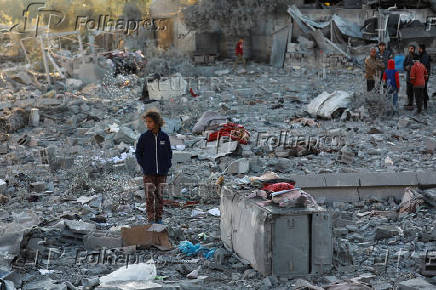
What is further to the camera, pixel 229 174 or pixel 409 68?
pixel 409 68

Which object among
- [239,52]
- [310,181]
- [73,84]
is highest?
[239,52]

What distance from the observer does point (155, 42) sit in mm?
27156

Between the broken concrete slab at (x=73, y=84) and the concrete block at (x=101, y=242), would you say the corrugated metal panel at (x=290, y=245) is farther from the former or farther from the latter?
the broken concrete slab at (x=73, y=84)

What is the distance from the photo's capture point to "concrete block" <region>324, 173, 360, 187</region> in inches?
297

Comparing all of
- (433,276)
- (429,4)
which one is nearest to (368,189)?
(433,276)

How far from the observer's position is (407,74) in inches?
516

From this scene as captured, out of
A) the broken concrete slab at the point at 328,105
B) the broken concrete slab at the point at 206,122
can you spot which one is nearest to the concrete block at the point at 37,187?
the broken concrete slab at the point at 206,122

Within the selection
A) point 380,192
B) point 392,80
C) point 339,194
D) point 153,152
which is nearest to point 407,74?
point 392,80

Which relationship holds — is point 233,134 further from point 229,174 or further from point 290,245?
point 290,245

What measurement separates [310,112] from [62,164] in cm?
578

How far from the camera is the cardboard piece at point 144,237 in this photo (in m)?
5.92

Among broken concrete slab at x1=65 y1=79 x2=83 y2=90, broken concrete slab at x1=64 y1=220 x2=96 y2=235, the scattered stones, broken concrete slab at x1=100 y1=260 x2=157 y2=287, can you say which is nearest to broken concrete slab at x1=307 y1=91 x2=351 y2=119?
broken concrete slab at x1=64 y1=220 x2=96 y2=235

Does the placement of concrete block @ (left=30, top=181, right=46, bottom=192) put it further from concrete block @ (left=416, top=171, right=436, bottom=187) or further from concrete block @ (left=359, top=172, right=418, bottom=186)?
concrete block @ (left=416, top=171, right=436, bottom=187)

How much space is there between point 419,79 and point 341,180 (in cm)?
584
